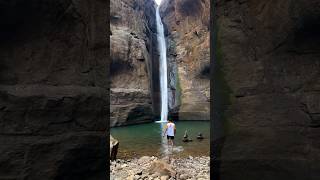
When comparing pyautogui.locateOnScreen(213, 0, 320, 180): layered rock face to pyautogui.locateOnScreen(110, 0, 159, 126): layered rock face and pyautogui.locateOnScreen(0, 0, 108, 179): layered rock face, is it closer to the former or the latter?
pyautogui.locateOnScreen(0, 0, 108, 179): layered rock face

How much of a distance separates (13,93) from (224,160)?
1.57m

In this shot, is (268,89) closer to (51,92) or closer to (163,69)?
(51,92)

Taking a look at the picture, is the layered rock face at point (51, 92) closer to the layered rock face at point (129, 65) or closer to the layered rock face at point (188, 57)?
the layered rock face at point (129, 65)

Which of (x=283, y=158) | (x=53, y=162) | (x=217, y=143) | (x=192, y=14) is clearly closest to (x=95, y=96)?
(x=53, y=162)

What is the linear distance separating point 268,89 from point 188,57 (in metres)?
30.3

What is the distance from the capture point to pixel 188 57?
105 feet

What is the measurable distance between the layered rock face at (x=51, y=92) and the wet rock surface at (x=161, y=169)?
4616 millimetres

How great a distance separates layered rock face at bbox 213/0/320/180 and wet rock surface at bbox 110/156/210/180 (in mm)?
4465

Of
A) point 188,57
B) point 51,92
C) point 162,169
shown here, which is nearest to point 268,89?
point 51,92

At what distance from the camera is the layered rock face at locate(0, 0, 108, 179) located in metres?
1.79

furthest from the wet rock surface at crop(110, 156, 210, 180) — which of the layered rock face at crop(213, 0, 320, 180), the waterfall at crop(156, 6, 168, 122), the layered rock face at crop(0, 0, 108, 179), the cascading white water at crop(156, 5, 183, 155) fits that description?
the waterfall at crop(156, 6, 168, 122)

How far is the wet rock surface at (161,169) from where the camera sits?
21.9 ft

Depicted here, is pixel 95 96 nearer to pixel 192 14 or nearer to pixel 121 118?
pixel 121 118

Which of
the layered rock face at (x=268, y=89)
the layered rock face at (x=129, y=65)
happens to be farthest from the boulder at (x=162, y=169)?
the layered rock face at (x=129, y=65)
